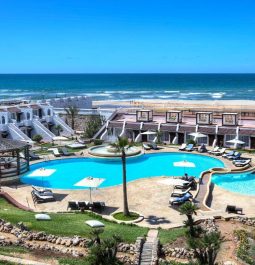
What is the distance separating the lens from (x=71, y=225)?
18828 millimetres

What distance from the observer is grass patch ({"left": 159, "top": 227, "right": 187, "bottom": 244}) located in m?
17.3

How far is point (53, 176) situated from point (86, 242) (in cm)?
1609

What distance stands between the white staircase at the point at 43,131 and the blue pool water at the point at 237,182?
22313 millimetres

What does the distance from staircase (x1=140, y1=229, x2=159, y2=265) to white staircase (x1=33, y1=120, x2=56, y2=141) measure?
103 ft

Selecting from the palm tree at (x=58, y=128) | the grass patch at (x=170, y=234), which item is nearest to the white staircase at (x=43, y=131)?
the palm tree at (x=58, y=128)

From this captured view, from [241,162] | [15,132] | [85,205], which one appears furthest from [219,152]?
[15,132]

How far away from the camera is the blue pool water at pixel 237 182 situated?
28203 mm

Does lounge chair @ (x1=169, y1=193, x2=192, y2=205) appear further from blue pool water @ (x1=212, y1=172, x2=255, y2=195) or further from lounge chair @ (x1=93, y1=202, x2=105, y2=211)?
blue pool water @ (x1=212, y1=172, x2=255, y2=195)

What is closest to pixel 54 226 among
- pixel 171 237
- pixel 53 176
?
pixel 171 237

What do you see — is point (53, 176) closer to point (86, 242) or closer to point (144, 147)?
point (144, 147)

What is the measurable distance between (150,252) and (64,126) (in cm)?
3616

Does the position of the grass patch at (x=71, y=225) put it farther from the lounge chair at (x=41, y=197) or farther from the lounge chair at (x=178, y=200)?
the lounge chair at (x=178, y=200)

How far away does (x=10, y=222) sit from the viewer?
18.9 metres

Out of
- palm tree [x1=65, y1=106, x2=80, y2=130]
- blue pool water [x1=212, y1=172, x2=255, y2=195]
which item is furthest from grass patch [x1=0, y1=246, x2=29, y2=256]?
palm tree [x1=65, y1=106, x2=80, y2=130]
